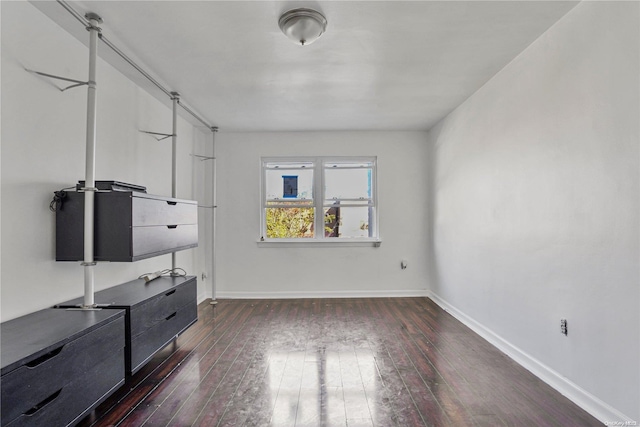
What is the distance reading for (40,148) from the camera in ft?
6.66

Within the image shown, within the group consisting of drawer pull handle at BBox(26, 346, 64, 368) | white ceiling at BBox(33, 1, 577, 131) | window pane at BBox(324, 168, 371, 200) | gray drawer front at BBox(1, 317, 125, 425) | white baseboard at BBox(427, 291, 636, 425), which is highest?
white ceiling at BBox(33, 1, 577, 131)

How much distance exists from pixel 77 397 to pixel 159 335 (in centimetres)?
86

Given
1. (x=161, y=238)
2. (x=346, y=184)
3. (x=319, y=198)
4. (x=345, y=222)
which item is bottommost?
(x=161, y=238)

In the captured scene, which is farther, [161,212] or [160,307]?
[161,212]

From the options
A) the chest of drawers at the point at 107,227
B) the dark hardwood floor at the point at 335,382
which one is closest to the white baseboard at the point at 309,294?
the dark hardwood floor at the point at 335,382

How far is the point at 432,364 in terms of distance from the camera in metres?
2.62

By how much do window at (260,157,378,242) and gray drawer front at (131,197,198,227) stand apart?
5.78 ft

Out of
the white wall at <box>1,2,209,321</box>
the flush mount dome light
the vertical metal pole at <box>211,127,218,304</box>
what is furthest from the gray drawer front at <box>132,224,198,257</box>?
the flush mount dome light

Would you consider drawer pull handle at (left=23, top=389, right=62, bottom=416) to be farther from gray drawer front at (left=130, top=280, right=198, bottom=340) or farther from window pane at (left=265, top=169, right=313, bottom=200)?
window pane at (left=265, top=169, right=313, bottom=200)

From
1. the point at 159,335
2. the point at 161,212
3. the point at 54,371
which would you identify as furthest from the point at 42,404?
the point at 161,212

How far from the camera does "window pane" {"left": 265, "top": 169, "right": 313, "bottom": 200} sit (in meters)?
5.02

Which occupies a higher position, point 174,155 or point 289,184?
point 174,155

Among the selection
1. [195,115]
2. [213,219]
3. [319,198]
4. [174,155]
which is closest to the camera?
[174,155]

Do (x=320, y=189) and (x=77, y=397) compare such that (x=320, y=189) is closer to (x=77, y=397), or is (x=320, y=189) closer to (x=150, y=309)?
(x=150, y=309)
